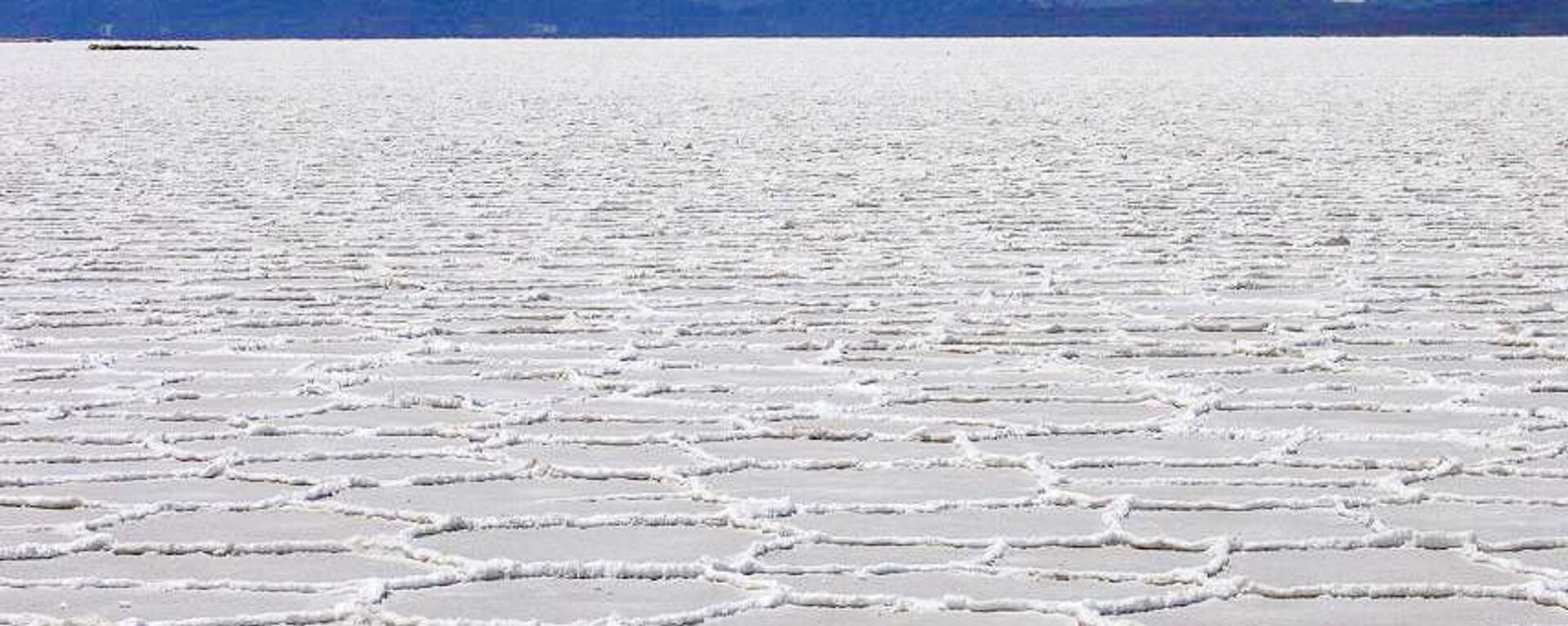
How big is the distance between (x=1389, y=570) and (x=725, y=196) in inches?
244

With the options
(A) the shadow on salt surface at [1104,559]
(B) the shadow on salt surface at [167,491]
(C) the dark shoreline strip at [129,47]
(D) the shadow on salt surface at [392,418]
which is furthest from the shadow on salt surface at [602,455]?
(C) the dark shoreline strip at [129,47]

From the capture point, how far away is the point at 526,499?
10.4ft

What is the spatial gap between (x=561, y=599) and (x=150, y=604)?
0.43 m

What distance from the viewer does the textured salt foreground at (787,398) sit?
2707 mm

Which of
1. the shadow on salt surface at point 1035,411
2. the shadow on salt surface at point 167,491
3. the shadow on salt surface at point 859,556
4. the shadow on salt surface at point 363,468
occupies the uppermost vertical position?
the shadow on salt surface at point 1035,411

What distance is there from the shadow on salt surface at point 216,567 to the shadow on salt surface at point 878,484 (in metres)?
0.57

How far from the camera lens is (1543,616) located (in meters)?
2.51

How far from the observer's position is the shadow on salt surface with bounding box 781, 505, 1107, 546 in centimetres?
292

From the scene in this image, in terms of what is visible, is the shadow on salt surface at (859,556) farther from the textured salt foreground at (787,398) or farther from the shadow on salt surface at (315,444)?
the shadow on salt surface at (315,444)

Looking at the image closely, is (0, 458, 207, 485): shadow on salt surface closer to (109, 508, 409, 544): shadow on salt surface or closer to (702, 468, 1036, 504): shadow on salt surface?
(109, 508, 409, 544): shadow on salt surface

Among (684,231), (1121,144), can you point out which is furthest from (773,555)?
(1121,144)

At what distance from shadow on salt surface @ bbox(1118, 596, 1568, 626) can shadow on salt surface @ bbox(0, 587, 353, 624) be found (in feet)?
2.88

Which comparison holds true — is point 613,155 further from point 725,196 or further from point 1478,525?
point 1478,525

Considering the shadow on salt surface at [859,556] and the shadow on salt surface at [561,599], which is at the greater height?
the shadow on salt surface at [859,556]
